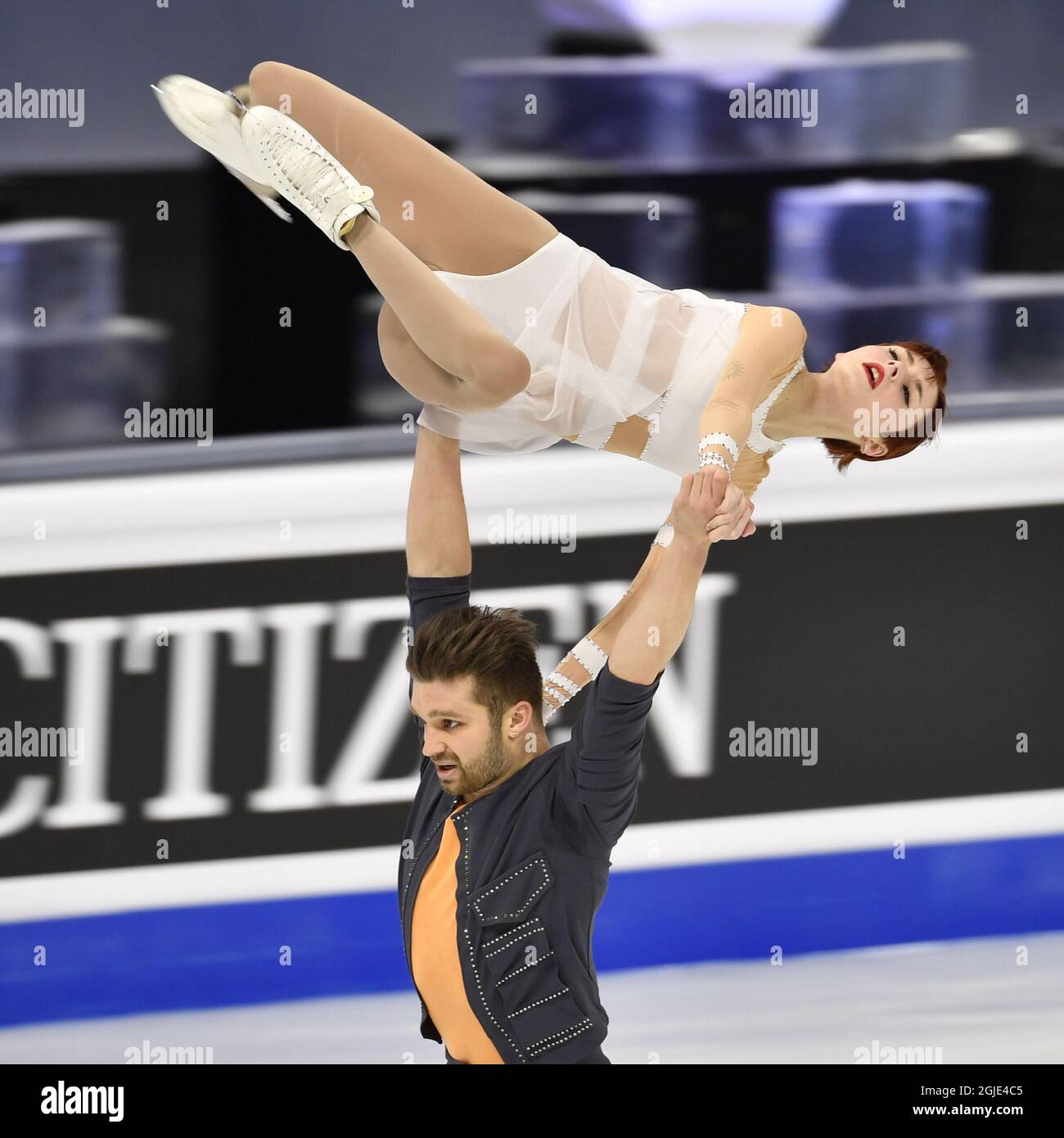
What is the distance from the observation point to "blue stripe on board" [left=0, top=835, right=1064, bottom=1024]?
165 inches

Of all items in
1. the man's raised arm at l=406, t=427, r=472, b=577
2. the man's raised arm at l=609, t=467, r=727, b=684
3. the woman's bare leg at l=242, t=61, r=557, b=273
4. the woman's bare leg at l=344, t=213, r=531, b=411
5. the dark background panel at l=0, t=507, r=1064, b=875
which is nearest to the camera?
the man's raised arm at l=609, t=467, r=727, b=684

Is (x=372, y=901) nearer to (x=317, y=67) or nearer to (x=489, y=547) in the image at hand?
(x=489, y=547)

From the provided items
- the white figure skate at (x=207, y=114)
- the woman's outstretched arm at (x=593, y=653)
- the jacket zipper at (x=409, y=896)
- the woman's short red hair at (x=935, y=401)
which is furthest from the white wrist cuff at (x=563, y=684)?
the white figure skate at (x=207, y=114)

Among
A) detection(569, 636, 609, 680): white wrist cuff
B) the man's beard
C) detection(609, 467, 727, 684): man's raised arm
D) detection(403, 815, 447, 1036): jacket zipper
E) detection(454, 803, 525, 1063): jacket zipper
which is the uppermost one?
detection(609, 467, 727, 684): man's raised arm

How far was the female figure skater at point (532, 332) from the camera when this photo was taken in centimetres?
230

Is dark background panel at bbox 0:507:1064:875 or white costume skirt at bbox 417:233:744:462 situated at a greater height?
white costume skirt at bbox 417:233:744:462

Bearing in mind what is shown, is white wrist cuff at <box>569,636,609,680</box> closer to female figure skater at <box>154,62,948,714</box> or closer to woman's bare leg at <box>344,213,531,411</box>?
female figure skater at <box>154,62,948,714</box>

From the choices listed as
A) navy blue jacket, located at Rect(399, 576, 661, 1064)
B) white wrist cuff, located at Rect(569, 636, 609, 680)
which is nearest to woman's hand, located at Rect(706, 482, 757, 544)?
navy blue jacket, located at Rect(399, 576, 661, 1064)

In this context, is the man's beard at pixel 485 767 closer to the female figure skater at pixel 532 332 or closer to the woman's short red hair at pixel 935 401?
the female figure skater at pixel 532 332

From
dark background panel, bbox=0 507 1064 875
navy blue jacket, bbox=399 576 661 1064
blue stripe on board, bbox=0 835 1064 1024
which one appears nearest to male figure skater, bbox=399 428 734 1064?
navy blue jacket, bbox=399 576 661 1064

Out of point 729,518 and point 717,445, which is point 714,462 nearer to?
point 717,445

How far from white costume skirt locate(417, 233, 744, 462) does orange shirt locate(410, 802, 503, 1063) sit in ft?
2.13

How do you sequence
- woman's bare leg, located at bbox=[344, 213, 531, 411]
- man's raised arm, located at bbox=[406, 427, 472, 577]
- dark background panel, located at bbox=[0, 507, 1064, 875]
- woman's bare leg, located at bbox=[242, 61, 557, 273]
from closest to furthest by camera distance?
woman's bare leg, located at bbox=[344, 213, 531, 411], woman's bare leg, located at bbox=[242, 61, 557, 273], man's raised arm, located at bbox=[406, 427, 472, 577], dark background panel, located at bbox=[0, 507, 1064, 875]

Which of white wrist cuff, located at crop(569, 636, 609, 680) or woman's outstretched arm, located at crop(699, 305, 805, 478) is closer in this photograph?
woman's outstretched arm, located at crop(699, 305, 805, 478)
